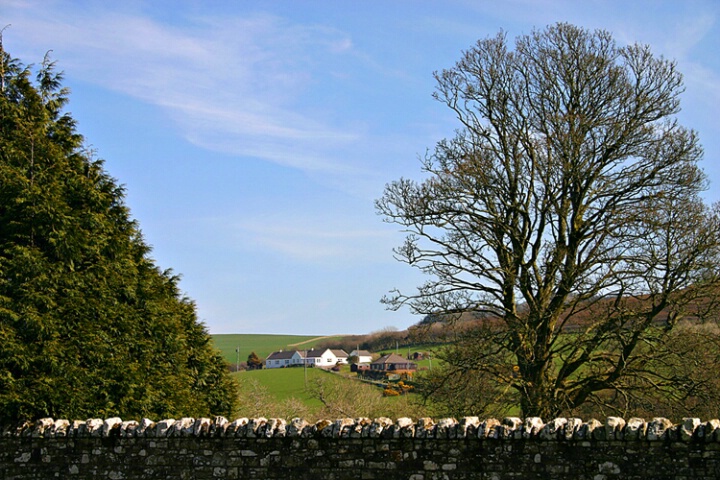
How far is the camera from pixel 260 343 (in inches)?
4343

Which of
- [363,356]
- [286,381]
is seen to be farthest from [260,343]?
[286,381]

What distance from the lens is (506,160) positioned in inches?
699

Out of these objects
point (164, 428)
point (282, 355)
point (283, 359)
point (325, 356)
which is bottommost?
point (283, 359)

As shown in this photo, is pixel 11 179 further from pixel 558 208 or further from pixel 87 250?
pixel 558 208

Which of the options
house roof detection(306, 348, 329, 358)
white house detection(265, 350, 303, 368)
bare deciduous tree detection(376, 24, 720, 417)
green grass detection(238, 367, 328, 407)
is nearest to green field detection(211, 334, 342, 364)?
white house detection(265, 350, 303, 368)

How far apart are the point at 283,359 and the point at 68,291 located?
74760mm

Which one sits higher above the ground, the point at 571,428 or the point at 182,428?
the point at 571,428

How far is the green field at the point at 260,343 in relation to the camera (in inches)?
3829

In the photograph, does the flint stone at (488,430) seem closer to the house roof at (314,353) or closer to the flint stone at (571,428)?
the flint stone at (571,428)

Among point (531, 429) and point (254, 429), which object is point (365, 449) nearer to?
point (254, 429)

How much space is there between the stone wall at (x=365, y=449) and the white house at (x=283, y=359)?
2818 inches

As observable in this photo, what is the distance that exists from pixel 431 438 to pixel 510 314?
7.61 meters

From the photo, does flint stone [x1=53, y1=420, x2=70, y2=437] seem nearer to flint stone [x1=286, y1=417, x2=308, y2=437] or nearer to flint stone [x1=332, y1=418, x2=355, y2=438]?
flint stone [x1=286, y1=417, x2=308, y2=437]

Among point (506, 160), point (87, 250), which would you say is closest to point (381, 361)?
point (506, 160)
